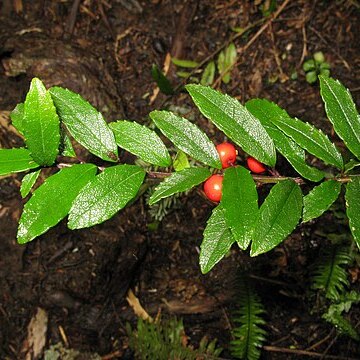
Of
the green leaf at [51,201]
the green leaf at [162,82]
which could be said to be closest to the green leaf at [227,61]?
the green leaf at [162,82]

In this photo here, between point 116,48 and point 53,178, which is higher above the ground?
point 53,178

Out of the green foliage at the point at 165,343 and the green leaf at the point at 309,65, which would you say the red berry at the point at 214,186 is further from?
the green leaf at the point at 309,65

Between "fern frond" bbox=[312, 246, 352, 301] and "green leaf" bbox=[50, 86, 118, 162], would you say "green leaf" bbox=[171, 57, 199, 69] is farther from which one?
"green leaf" bbox=[50, 86, 118, 162]

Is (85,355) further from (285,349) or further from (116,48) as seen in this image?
(116,48)

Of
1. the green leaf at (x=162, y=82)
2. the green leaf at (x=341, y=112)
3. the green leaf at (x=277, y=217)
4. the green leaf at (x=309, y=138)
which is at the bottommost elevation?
the green leaf at (x=162, y=82)

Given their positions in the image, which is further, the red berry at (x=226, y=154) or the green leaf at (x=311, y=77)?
the green leaf at (x=311, y=77)

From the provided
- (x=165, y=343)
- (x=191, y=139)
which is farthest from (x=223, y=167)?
(x=165, y=343)

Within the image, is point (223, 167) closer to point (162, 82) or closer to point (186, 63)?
point (162, 82)

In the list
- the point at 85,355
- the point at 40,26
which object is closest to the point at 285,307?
the point at 85,355

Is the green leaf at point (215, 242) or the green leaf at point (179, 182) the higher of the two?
the green leaf at point (179, 182)
